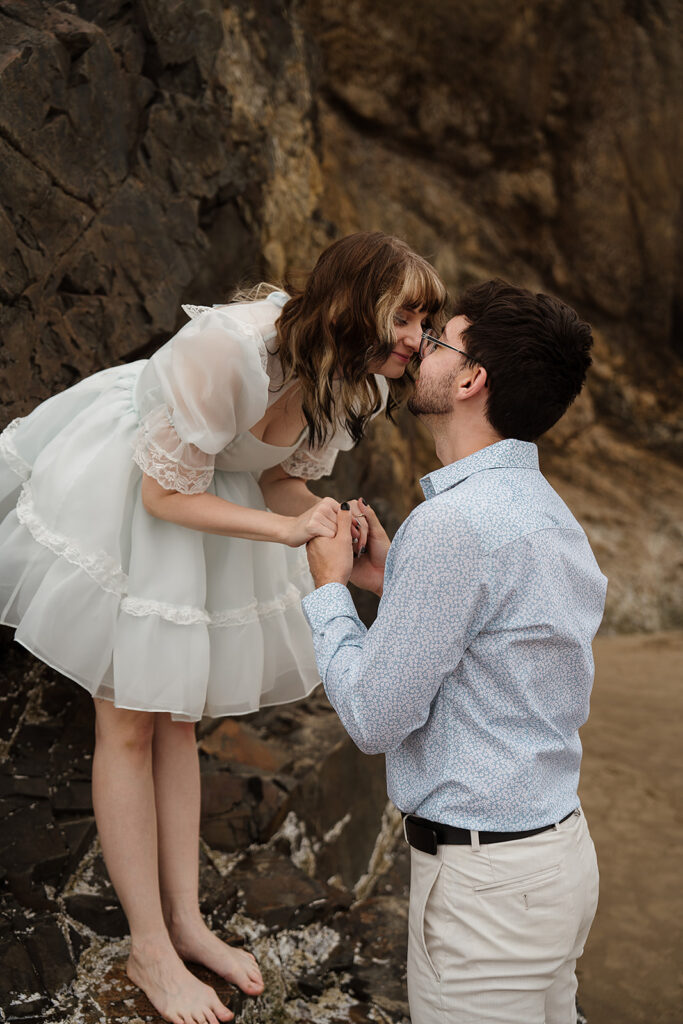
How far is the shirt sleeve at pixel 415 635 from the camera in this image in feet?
4.60

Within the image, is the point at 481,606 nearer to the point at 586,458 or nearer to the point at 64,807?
the point at 64,807

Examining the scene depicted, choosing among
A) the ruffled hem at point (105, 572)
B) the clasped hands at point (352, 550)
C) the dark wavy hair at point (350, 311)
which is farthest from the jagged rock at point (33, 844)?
A: the dark wavy hair at point (350, 311)

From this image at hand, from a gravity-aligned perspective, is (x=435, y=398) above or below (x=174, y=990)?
above

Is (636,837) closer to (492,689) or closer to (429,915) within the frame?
(429,915)

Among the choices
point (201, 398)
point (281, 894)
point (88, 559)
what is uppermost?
point (201, 398)

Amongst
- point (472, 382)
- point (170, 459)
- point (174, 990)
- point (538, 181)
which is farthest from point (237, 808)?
point (538, 181)

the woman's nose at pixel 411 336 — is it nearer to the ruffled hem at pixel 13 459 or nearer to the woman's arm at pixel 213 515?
the woman's arm at pixel 213 515

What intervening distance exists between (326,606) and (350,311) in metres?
0.70

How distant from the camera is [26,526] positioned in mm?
2074

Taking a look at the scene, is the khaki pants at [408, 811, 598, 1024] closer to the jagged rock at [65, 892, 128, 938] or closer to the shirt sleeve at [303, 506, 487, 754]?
the shirt sleeve at [303, 506, 487, 754]

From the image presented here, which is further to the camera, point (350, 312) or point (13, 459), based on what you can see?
point (13, 459)

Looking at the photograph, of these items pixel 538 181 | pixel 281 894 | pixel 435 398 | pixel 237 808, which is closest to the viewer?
pixel 435 398

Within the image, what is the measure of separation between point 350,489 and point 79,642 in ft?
7.94

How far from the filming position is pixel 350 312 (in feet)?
6.48
